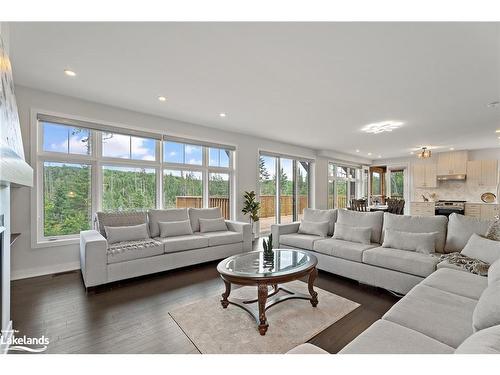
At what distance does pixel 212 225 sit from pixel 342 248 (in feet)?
7.38

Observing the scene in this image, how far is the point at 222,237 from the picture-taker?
395cm

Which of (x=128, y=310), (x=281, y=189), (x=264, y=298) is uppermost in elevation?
(x=281, y=189)

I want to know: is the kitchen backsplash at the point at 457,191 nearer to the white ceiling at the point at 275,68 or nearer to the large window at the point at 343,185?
the large window at the point at 343,185

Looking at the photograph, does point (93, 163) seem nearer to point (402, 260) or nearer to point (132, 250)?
point (132, 250)

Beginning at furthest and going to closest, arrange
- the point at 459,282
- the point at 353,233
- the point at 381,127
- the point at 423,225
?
1. the point at 381,127
2. the point at 353,233
3. the point at 423,225
4. the point at 459,282

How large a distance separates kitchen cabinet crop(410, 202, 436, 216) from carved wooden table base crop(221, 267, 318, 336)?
7.34m

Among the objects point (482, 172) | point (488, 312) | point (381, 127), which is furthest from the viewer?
point (482, 172)

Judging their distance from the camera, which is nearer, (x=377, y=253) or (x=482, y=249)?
(x=482, y=249)

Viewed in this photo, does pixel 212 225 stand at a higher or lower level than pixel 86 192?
lower

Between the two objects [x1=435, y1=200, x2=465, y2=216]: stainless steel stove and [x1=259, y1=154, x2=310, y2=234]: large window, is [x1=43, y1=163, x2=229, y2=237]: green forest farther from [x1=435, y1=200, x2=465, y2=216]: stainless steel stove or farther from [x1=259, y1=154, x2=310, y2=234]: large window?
[x1=435, y1=200, x2=465, y2=216]: stainless steel stove

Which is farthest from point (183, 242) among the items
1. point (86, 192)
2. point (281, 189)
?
point (281, 189)

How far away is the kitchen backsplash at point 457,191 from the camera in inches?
287
